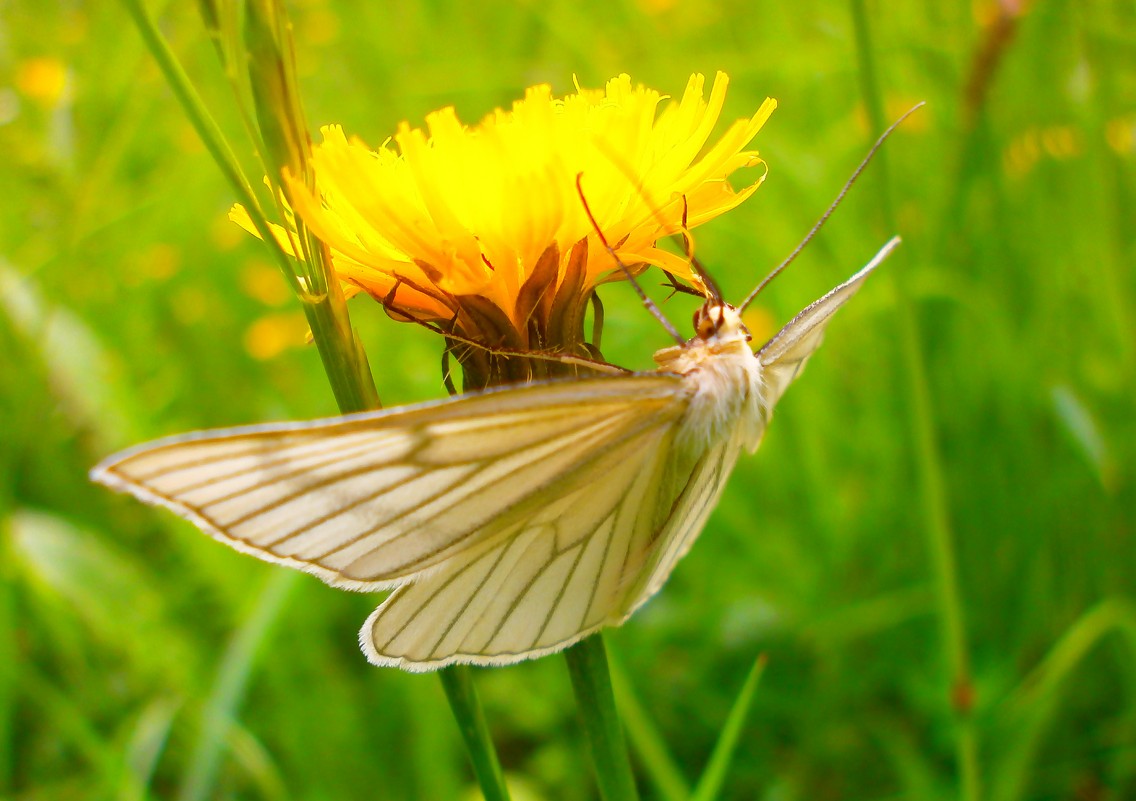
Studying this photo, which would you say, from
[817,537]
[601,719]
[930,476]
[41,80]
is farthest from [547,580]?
[41,80]

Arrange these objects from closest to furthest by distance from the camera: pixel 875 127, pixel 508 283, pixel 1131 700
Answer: pixel 508 283
pixel 875 127
pixel 1131 700

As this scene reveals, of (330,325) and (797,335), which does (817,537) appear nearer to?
(797,335)

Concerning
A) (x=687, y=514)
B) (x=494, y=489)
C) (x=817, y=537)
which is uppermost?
(x=494, y=489)

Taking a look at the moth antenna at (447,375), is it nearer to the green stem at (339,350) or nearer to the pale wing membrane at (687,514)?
the green stem at (339,350)

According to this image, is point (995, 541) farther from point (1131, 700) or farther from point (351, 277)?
point (351, 277)

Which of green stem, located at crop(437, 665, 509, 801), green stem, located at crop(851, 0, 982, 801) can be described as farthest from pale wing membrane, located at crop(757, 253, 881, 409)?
green stem, located at crop(437, 665, 509, 801)

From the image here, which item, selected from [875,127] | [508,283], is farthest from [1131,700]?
[508,283]
